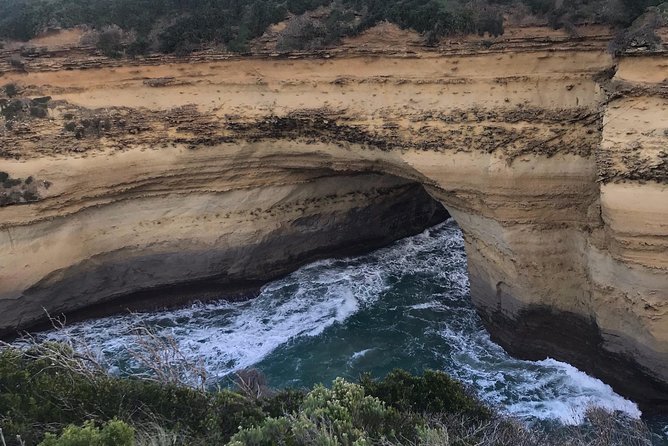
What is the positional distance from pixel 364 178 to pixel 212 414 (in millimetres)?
11883

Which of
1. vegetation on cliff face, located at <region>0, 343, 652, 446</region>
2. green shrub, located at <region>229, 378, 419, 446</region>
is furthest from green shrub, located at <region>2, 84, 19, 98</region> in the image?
green shrub, located at <region>229, 378, 419, 446</region>

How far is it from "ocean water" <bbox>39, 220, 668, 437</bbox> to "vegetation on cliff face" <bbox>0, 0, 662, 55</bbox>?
7425 mm

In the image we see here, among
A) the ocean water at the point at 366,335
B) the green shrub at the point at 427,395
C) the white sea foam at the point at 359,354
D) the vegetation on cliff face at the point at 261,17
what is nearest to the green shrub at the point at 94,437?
the green shrub at the point at 427,395

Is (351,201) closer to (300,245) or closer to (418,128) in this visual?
(300,245)

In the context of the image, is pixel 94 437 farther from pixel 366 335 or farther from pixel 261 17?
pixel 261 17

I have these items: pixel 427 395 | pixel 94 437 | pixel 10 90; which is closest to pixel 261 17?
pixel 10 90

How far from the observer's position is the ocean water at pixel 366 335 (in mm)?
14062

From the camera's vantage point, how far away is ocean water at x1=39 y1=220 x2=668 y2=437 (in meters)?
14.1

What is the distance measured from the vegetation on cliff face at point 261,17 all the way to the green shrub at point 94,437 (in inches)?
455

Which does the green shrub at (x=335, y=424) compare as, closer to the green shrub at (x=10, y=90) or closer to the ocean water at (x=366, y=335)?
the ocean water at (x=366, y=335)

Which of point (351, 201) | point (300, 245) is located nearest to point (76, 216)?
point (300, 245)

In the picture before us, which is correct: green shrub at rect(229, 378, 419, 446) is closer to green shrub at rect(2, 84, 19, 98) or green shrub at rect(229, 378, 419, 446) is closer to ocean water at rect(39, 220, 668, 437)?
ocean water at rect(39, 220, 668, 437)

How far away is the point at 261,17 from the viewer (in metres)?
17.7

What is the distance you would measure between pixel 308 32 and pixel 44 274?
9974mm
